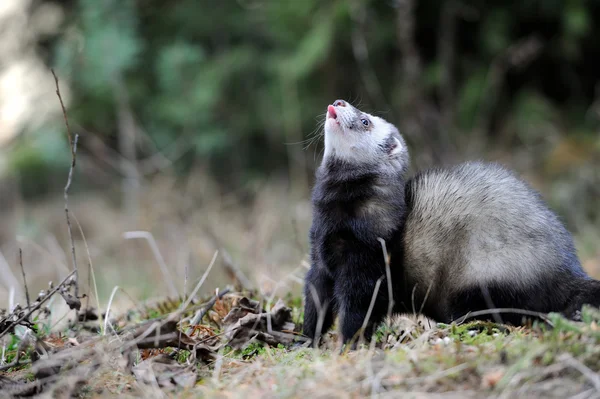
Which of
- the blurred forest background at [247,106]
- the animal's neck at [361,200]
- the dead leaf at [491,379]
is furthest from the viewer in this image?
the blurred forest background at [247,106]

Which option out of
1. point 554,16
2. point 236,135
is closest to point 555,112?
point 554,16

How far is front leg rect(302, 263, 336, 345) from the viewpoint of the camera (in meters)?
3.72

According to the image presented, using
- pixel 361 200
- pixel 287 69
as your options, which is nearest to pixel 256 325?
pixel 361 200

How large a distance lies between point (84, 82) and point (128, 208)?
2171 millimetres

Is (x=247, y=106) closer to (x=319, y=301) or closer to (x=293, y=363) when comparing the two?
(x=319, y=301)

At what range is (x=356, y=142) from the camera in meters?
4.05

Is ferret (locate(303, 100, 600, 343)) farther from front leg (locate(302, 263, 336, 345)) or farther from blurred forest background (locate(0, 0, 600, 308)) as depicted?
blurred forest background (locate(0, 0, 600, 308))

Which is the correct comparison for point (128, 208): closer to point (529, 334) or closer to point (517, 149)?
point (517, 149)

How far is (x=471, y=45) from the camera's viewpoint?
8.78 meters

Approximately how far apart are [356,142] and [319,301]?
1.04 meters

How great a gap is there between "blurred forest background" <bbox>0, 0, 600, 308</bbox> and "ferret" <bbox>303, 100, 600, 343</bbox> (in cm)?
251

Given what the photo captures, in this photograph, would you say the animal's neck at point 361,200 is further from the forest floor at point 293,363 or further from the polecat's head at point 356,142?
the forest floor at point 293,363

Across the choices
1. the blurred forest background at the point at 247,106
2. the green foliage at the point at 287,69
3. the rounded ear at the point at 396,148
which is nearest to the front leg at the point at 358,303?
the rounded ear at the point at 396,148

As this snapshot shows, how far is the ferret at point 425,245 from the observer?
3.44 m
